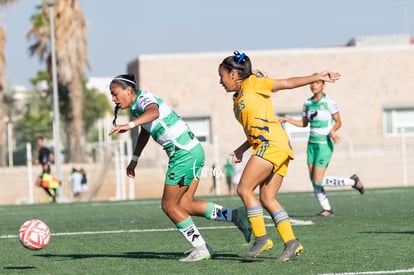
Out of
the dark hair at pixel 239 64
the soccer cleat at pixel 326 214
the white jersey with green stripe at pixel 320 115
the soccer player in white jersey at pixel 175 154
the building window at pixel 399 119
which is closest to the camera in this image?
the dark hair at pixel 239 64

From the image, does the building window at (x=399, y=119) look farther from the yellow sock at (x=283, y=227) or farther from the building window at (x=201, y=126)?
the yellow sock at (x=283, y=227)

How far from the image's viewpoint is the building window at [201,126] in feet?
142

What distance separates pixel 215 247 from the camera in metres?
11.0

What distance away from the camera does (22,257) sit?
34.6 ft

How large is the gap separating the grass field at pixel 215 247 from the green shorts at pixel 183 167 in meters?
0.78

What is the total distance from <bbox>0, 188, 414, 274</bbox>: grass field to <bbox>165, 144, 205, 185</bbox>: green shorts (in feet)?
2.57

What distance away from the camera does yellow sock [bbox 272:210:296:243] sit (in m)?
9.18

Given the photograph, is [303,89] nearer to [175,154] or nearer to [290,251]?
[175,154]

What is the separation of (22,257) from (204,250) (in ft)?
6.92

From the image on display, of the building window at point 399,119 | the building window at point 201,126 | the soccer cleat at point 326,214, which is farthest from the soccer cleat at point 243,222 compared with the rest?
the building window at point 399,119

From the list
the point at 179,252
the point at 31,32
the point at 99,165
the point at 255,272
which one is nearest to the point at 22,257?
the point at 179,252

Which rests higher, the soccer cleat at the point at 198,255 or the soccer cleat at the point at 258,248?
the soccer cleat at the point at 258,248

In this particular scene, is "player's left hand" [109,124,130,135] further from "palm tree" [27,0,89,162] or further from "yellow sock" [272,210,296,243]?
"palm tree" [27,0,89,162]

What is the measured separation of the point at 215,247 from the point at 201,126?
32935mm
